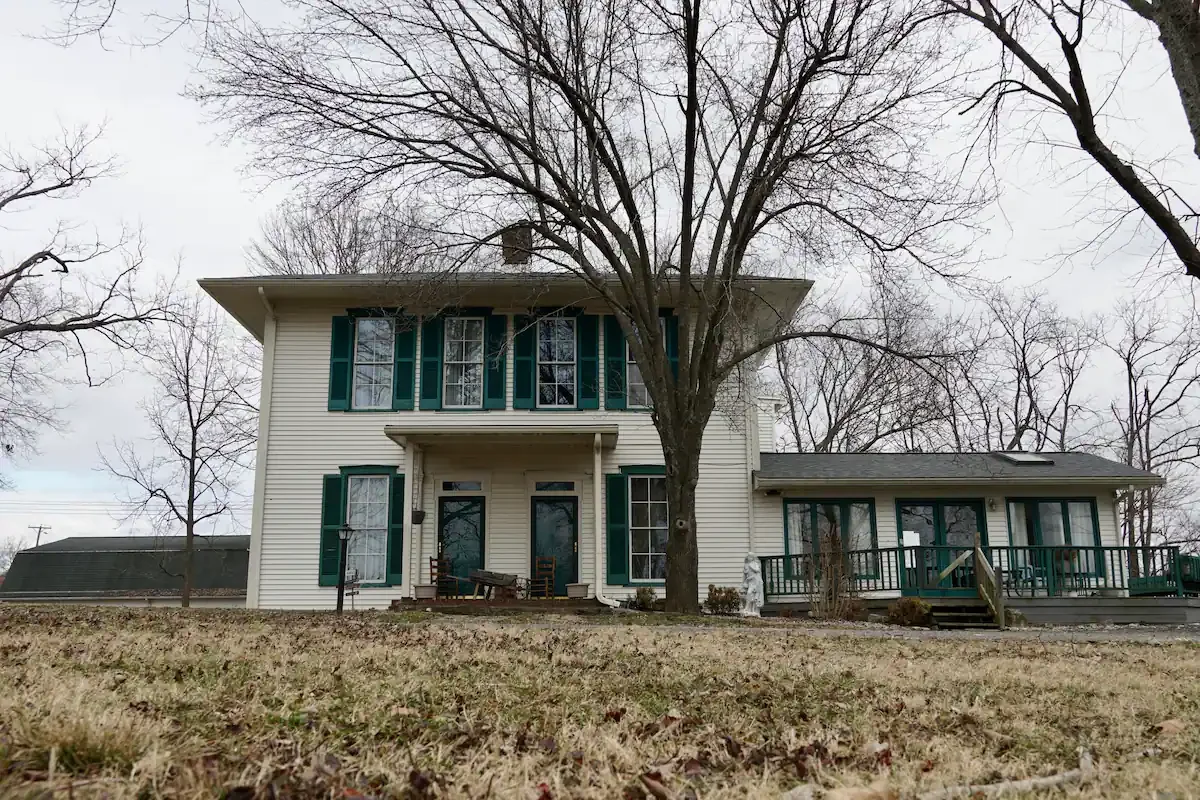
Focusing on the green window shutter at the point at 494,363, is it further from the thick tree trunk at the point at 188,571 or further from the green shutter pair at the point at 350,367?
the thick tree trunk at the point at 188,571

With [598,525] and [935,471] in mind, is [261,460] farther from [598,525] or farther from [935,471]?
[935,471]

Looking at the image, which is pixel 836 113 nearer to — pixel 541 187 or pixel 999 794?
pixel 541 187

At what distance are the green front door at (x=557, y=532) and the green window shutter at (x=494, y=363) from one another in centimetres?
204

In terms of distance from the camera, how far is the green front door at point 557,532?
685 inches

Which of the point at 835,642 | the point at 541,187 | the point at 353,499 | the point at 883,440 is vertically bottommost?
the point at 835,642

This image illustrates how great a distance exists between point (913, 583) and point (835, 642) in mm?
9918

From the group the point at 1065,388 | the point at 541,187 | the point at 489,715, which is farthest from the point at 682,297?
the point at 1065,388

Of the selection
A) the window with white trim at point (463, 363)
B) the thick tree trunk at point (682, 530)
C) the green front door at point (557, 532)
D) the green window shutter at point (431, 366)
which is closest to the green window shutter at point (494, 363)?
the window with white trim at point (463, 363)

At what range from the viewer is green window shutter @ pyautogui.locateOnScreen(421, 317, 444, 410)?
1766 centimetres

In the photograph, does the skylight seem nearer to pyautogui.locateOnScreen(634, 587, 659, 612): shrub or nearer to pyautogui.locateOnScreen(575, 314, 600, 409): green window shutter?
pyautogui.locateOnScreen(634, 587, 659, 612): shrub

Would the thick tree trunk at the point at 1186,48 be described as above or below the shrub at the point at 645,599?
above

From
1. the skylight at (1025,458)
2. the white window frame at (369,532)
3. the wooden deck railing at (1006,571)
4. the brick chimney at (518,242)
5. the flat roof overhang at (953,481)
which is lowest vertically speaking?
the wooden deck railing at (1006,571)

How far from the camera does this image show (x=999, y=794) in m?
2.03

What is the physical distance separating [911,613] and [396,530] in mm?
9120
